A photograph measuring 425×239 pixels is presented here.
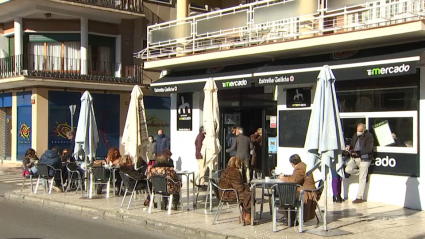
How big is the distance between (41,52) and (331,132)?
65.4 ft

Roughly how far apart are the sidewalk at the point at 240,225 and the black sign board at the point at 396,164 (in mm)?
837

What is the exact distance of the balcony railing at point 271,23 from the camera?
11.2 meters

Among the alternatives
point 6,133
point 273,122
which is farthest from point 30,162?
point 6,133

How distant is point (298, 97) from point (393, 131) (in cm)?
284

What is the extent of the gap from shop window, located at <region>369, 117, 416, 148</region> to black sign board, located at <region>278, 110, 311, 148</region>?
1.90m

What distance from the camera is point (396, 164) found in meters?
11.3

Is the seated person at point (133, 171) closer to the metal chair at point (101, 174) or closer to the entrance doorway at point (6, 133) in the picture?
the metal chair at point (101, 174)

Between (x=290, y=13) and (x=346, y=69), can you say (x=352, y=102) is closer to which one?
(x=346, y=69)

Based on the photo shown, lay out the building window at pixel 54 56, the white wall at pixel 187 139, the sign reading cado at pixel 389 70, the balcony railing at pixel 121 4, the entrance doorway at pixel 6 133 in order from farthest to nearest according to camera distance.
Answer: the entrance doorway at pixel 6 133 < the building window at pixel 54 56 < the balcony railing at pixel 121 4 < the white wall at pixel 187 139 < the sign reading cado at pixel 389 70

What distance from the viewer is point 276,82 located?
12.7 meters

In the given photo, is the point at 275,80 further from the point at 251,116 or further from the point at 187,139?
the point at 187,139

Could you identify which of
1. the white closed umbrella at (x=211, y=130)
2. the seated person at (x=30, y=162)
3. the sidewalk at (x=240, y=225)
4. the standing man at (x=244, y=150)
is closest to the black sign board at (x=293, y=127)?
the standing man at (x=244, y=150)

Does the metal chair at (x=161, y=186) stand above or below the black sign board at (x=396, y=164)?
below

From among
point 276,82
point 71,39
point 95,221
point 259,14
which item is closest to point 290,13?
point 259,14
